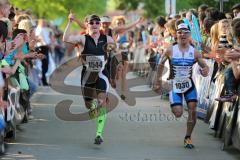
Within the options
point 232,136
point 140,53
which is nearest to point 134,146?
point 232,136

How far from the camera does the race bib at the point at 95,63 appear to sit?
11166 millimetres

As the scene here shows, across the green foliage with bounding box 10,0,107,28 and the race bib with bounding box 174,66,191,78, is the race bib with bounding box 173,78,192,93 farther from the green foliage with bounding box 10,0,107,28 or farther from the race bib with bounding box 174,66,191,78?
the green foliage with bounding box 10,0,107,28

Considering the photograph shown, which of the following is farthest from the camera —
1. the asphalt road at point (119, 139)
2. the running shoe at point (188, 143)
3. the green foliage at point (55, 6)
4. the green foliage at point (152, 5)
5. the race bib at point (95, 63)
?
the green foliage at point (55, 6)

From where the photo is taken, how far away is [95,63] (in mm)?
11195

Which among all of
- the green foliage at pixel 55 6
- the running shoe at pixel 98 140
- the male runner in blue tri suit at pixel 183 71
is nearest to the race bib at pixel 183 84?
the male runner in blue tri suit at pixel 183 71

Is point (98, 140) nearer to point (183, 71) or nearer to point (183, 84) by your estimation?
point (183, 84)

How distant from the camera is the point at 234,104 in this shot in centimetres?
1013

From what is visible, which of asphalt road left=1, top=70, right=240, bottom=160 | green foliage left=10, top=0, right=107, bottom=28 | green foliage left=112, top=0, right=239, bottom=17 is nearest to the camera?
asphalt road left=1, top=70, right=240, bottom=160

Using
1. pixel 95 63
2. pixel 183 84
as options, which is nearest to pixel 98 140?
pixel 95 63

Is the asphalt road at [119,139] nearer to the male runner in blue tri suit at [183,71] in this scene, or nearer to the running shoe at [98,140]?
the running shoe at [98,140]

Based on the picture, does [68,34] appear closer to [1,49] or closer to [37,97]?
[1,49]

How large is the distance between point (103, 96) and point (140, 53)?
1805cm

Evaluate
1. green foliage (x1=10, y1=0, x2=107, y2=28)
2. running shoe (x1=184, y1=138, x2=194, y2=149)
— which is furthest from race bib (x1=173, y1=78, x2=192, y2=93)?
green foliage (x1=10, y1=0, x2=107, y2=28)

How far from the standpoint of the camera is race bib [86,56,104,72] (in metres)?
11.2
